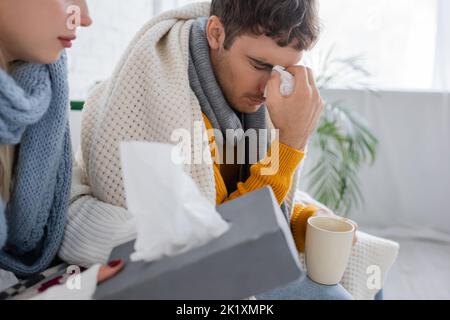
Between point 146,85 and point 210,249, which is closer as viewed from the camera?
point 210,249

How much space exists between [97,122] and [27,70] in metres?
0.18

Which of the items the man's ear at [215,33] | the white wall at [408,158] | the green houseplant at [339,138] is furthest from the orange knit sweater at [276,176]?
the white wall at [408,158]

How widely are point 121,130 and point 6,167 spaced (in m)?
0.19

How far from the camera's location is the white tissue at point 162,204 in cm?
34

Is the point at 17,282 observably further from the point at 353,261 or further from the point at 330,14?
the point at 330,14

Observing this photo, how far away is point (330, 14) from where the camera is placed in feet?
6.05

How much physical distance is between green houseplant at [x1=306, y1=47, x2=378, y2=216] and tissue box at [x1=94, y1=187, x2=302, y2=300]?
4.51 feet

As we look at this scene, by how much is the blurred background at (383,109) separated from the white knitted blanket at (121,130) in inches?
40.1

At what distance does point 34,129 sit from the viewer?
0.54m

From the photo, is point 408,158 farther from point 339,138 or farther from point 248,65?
point 248,65

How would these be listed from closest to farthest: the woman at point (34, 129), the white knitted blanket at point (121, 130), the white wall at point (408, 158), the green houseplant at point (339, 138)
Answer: the woman at point (34, 129)
the white knitted blanket at point (121, 130)
the green houseplant at point (339, 138)
the white wall at point (408, 158)

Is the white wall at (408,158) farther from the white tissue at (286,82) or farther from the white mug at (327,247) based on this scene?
the white mug at (327,247)

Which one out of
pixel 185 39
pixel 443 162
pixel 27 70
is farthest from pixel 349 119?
pixel 27 70

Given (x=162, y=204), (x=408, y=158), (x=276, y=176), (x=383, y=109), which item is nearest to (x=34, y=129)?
(x=162, y=204)
